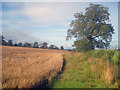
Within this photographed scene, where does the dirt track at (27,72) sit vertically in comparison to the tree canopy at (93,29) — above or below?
→ below

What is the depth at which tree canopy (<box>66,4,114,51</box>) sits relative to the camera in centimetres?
1996

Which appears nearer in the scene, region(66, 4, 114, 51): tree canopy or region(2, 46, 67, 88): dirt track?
region(2, 46, 67, 88): dirt track

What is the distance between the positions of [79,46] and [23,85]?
17.5m

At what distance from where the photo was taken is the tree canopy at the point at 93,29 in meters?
20.0

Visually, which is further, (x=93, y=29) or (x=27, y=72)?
(x=93, y=29)

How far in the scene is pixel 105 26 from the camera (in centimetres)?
1956

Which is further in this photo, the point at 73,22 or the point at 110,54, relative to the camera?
the point at 73,22

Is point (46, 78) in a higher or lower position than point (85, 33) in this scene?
lower

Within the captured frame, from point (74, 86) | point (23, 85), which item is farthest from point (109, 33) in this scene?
point (23, 85)

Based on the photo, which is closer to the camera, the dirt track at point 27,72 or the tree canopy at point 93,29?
the dirt track at point 27,72

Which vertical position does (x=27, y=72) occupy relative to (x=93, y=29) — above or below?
below

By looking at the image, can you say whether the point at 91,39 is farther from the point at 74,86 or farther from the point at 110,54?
the point at 74,86

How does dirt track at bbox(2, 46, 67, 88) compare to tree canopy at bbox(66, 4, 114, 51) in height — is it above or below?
below

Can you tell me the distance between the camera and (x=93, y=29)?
20547mm
